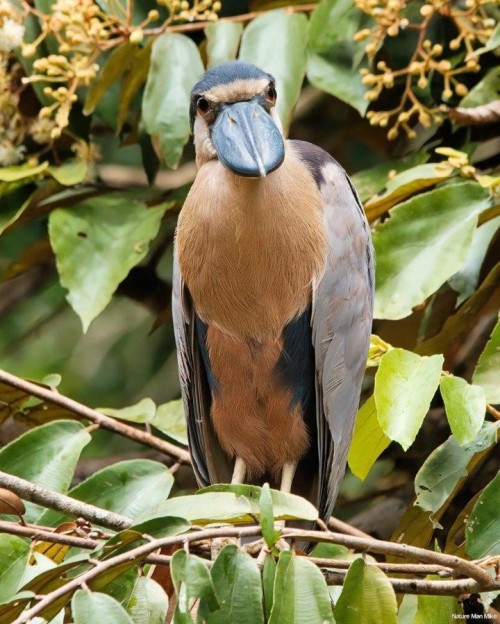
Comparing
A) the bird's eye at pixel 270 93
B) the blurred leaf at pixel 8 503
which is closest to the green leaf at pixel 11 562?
the blurred leaf at pixel 8 503

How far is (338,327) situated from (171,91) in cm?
88

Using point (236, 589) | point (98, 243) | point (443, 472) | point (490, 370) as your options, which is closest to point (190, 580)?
point (236, 589)

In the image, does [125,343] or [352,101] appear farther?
[125,343]

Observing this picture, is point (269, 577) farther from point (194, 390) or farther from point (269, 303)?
point (194, 390)

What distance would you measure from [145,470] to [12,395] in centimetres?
40

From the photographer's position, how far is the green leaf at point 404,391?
164 centimetres

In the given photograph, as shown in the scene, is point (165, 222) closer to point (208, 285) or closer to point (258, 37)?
point (258, 37)

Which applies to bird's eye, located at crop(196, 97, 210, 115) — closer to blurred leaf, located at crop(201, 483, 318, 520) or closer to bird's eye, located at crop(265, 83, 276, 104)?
bird's eye, located at crop(265, 83, 276, 104)

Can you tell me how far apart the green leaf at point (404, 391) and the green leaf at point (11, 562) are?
603 mm

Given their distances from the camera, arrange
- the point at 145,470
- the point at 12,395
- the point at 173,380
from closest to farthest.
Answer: the point at 145,470 < the point at 12,395 < the point at 173,380

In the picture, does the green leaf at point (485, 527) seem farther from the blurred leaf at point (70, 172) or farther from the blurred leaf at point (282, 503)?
the blurred leaf at point (70, 172)

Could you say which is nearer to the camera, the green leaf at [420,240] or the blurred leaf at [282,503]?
the blurred leaf at [282,503]

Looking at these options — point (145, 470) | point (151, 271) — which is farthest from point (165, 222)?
point (145, 470)

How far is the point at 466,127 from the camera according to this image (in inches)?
114
